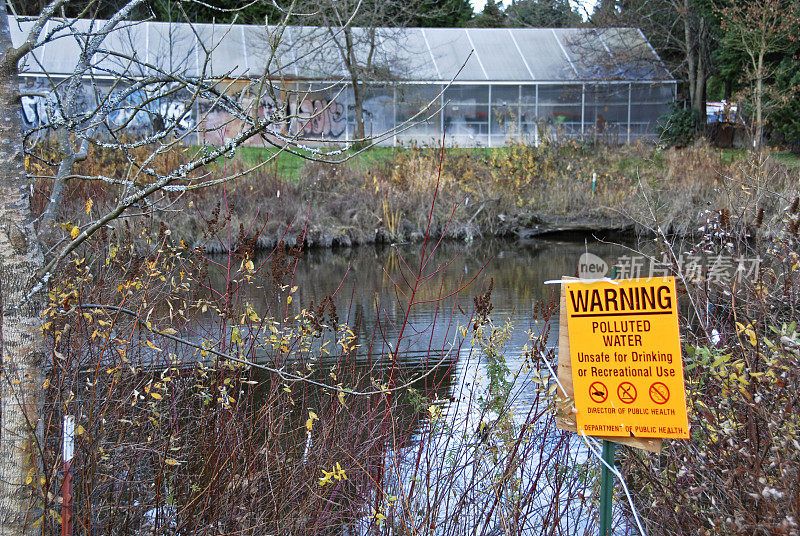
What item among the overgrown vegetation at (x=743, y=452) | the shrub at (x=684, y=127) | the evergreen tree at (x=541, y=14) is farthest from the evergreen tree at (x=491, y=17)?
the overgrown vegetation at (x=743, y=452)

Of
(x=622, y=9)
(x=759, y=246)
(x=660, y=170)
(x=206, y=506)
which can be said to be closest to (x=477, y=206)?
(x=660, y=170)

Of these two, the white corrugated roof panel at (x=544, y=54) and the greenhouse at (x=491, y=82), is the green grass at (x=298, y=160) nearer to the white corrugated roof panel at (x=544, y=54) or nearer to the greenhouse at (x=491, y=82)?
the greenhouse at (x=491, y=82)

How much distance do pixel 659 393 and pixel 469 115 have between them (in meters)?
25.5

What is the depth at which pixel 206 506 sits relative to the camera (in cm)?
291

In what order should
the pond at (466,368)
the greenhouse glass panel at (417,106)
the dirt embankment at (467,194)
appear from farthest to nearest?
the greenhouse glass panel at (417,106) → the dirt embankment at (467,194) → the pond at (466,368)

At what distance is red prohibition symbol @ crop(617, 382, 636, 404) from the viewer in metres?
2.47

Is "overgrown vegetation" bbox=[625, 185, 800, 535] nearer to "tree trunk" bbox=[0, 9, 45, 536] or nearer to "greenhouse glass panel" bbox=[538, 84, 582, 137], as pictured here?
"tree trunk" bbox=[0, 9, 45, 536]

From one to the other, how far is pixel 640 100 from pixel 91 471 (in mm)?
27888

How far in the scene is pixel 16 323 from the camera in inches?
92.9

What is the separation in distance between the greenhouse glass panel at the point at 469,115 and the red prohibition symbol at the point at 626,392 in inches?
979

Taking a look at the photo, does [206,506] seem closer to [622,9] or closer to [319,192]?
[319,192]

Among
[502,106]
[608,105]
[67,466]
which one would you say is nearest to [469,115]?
[502,106]

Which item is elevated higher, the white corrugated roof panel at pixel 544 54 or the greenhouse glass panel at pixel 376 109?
the white corrugated roof panel at pixel 544 54

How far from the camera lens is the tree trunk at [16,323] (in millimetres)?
2340
